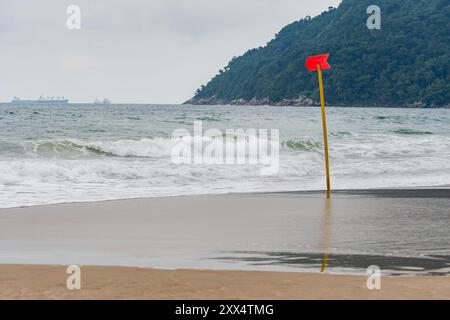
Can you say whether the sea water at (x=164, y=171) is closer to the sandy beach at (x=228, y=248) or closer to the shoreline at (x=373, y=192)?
the shoreline at (x=373, y=192)

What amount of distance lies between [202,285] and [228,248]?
2220 millimetres

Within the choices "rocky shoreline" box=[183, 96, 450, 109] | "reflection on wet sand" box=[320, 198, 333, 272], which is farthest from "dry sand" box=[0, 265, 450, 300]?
"rocky shoreline" box=[183, 96, 450, 109]

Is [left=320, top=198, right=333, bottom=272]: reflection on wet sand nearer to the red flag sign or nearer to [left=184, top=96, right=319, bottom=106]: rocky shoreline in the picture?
the red flag sign

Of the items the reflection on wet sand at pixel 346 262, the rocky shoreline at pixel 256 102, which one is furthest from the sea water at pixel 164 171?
the rocky shoreline at pixel 256 102

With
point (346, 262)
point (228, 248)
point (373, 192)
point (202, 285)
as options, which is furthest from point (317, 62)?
point (202, 285)

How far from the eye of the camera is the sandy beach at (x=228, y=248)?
224 inches

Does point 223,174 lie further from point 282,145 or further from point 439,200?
point 282,145

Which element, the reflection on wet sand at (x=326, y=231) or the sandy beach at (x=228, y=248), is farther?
the reflection on wet sand at (x=326, y=231)

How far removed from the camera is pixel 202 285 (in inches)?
229

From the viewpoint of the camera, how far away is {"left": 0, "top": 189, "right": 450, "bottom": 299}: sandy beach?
18.6 ft

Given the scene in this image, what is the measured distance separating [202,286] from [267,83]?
156736 millimetres

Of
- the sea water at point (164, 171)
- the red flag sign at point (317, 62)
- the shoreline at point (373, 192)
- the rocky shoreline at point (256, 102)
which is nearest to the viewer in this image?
the red flag sign at point (317, 62)

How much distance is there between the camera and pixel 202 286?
18.9 feet

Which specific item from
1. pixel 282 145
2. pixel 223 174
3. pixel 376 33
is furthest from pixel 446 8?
pixel 223 174
